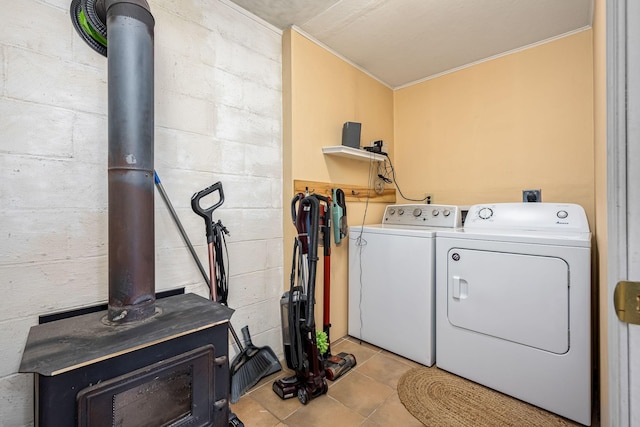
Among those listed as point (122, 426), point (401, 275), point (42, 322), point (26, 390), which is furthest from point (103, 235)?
point (401, 275)

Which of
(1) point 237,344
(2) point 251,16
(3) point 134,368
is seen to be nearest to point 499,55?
(2) point 251,16

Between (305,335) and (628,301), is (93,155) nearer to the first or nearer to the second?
(305,335)

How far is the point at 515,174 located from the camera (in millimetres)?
2482

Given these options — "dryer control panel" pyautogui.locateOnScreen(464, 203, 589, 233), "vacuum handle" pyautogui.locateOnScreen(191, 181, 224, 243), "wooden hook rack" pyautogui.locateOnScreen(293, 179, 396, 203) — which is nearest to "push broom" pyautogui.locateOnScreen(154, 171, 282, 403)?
→ "vacuum handle" pyautogui.locateOnScreen(191, 181, 224, 243)

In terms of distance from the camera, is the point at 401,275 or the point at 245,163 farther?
the point at 401,275

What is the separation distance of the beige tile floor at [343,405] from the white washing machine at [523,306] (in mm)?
493

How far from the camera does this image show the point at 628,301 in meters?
0.62

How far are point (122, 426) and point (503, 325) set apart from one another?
198cm

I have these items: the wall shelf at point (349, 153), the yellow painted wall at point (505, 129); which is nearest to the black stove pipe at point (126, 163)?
the wall shelf at point (349, 153)

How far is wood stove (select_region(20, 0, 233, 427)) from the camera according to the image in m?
1.05

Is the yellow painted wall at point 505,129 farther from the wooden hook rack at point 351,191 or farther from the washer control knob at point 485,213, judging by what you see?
the washer control knob at point 485,213

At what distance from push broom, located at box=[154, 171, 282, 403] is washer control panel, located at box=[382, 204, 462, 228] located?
1551 millimetres

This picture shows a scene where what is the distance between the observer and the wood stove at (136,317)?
105 centimetres

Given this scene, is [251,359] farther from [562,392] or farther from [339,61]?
[339,61]
